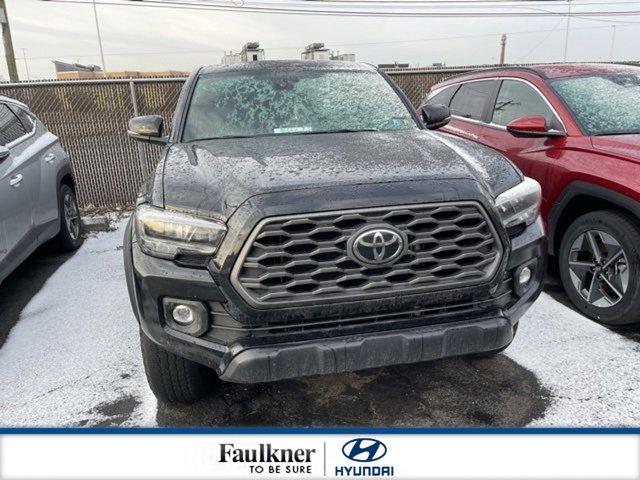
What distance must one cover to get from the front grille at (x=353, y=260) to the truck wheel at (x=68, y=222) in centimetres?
384

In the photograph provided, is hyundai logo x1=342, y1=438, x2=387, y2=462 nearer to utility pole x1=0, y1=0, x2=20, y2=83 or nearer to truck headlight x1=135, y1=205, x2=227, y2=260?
truck headlight x1=135, y1=205, x2=227, y2=260

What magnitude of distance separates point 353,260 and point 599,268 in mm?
2146

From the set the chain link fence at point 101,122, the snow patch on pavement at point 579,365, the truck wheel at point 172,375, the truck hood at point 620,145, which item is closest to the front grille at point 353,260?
the truck wheel at point 172,375

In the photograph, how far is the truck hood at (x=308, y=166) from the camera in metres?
1.96

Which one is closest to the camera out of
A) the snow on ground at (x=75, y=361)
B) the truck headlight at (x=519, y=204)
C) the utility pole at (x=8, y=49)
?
the truck headlight at (x=519, y=204)

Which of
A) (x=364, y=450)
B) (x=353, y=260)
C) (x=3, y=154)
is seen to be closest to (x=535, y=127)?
(x=353, y=260)

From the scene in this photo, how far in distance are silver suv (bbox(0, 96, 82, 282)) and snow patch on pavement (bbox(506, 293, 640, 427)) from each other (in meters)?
3.68

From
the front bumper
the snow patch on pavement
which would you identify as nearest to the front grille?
the front bumper

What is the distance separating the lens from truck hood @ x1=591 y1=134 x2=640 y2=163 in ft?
9.85

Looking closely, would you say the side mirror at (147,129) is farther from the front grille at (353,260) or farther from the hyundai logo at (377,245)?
the hyundai logo at (377,245)

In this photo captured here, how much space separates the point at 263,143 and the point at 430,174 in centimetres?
100

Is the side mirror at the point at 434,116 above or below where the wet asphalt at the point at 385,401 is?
above

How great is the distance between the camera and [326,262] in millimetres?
1883

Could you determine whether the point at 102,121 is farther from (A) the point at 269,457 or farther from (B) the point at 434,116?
(A) the point at 269,457
